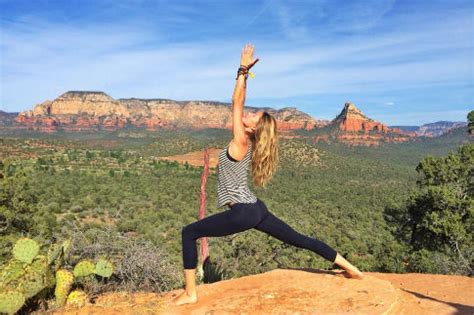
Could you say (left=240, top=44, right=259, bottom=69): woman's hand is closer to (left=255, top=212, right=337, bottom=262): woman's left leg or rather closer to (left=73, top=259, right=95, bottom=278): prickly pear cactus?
(left=255, top=212, right=337, bottom=262): woman's left leg

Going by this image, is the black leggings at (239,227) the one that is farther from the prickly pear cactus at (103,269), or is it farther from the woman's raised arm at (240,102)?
the prickly pear cactus at (103,269)

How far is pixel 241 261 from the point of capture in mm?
17141

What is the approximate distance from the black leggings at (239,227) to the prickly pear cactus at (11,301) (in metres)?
1.81

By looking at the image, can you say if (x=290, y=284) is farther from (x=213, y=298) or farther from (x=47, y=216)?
(x=47, y=216)

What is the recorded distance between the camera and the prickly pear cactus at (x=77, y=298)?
504 centimetres

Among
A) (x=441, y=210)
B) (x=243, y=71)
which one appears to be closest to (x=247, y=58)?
(x=243, y=71)

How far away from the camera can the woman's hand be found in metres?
4.02

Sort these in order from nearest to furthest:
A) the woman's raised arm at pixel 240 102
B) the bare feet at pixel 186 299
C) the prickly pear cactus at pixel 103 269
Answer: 1. the woman's raised arm at pixel 240 102
2. the bare feet at pixel 186 299
3. the prickly pear cactus at pixel 103 269

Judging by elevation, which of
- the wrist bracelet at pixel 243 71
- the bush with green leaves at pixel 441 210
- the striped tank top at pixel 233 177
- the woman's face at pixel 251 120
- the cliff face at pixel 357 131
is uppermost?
the cliff face at pixel 357 131

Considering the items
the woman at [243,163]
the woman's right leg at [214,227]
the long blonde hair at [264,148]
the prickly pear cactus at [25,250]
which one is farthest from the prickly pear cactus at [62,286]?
the long blonde hair at [264,148]

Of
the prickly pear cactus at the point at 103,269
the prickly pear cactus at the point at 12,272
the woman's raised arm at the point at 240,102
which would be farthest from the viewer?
the prickly pear cactus at the point at 103,269

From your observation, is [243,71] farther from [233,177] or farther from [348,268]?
[348,268]

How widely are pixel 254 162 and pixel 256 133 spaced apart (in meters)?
0.28

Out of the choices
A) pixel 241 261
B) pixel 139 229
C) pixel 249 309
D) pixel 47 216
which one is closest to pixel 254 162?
pixel 249 309
